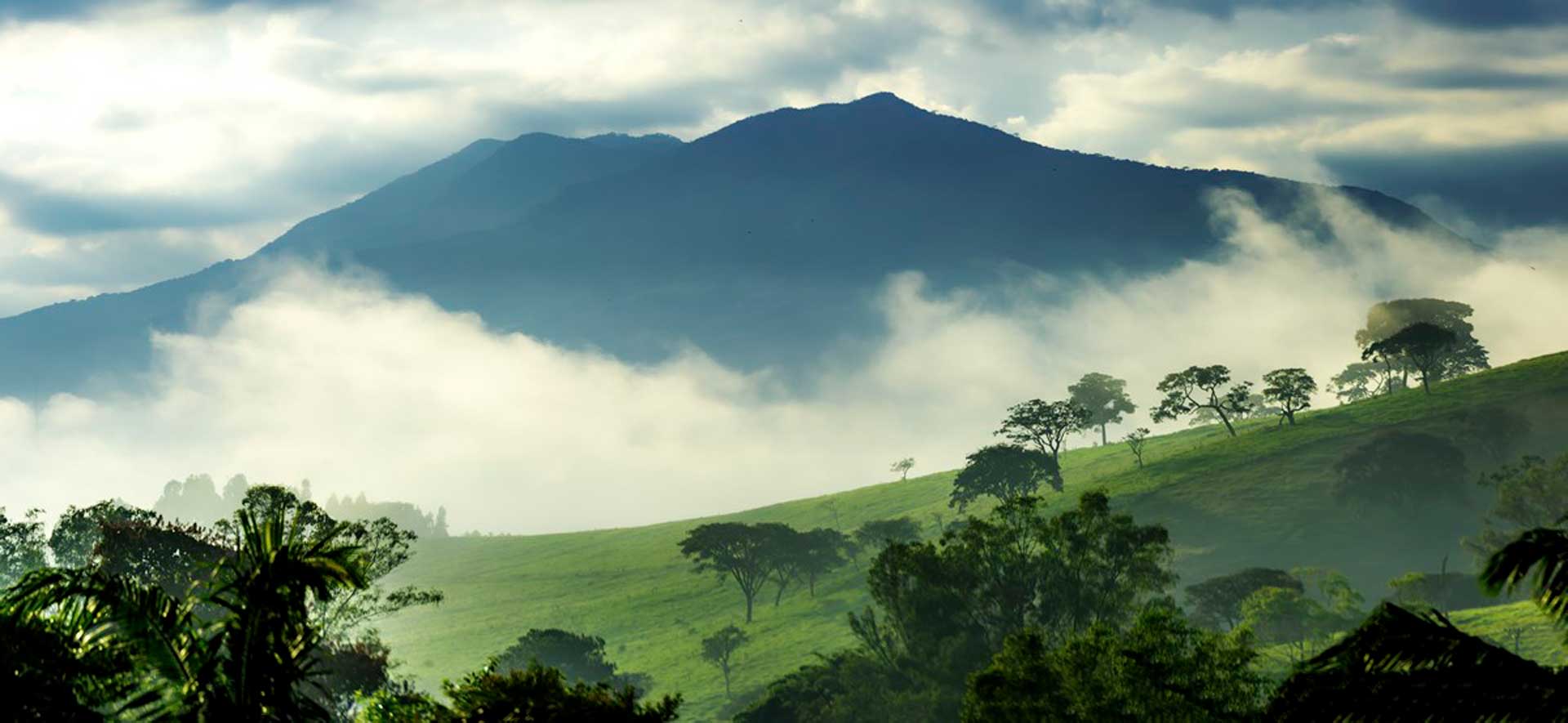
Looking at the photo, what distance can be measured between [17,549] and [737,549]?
86148 mm

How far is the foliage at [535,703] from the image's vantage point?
2570 centimetres

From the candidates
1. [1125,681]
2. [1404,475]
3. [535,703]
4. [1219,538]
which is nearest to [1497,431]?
[1404,475]

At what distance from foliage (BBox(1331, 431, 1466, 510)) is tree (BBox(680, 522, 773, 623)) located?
80211mm

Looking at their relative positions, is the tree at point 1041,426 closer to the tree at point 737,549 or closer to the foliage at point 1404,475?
the foliage at point 1404,475

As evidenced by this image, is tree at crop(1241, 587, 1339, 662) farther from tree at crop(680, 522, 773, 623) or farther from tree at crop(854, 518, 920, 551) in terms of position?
tree at crop(854, 518, 920, 551)

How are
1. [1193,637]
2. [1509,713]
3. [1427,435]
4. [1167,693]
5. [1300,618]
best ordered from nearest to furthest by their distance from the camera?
[1509,713], [1167,693], [1193,637], [1300,618], [1427,435]

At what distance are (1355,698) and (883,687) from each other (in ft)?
270

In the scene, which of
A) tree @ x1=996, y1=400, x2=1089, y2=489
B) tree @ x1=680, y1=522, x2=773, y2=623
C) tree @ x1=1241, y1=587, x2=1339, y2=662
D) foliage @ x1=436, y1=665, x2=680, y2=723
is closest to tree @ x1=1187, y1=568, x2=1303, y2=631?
tree @ x1=1241, y1=587, x2=1339, y2=662

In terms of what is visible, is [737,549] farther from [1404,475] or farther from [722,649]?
[1404,475]

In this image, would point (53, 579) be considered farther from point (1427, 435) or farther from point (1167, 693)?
point (1427, 435)

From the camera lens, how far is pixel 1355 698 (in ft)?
38.2

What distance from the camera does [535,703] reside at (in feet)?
90.4

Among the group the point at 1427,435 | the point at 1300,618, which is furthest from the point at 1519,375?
the point at 1300,618

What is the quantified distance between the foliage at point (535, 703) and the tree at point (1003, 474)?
152 meters
